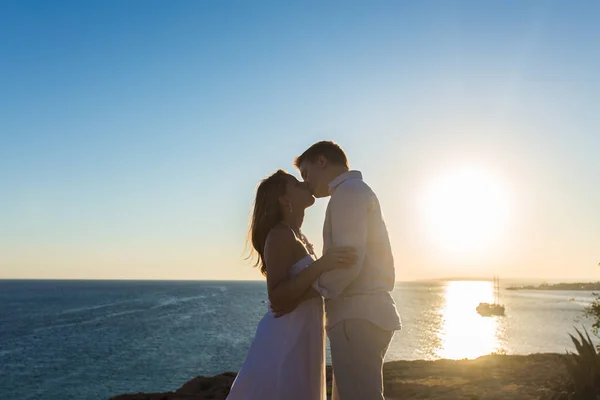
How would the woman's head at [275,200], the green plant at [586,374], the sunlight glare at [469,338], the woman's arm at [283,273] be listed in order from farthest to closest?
1. the sunlight glare at [469,338]
2. the green plant at [586,374]
3. the woman's head at [275,200]
4. the woman's arm at [283,273]

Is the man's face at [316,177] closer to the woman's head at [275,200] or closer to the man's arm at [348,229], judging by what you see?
the woman's head at [275,200]

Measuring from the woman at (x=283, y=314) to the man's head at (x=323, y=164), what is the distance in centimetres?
18

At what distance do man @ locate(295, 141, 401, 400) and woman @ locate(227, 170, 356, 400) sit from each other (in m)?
0.42

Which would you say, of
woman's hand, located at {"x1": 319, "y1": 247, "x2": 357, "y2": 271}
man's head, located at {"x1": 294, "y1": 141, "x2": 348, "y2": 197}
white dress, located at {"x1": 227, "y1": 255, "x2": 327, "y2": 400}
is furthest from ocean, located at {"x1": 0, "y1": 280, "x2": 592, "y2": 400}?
woman's hand, located at {"x1": 319, "y1": 247, "x2": 357, "y2": 271}

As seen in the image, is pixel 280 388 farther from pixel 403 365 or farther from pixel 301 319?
pixel 403 365

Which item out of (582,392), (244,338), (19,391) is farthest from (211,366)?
(582,392)

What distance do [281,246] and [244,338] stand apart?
61338 mm

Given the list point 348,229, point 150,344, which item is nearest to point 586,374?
point 348,229

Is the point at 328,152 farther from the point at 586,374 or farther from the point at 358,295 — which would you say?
the point at 586,374

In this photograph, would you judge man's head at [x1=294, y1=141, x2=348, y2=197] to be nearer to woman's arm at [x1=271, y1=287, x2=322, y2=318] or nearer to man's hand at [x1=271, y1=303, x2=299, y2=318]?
woman's arm at [x1=271, y1=287, x2=322, y2=318]

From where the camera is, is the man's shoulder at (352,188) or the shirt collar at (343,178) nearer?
the man's shoulder at (352,188)

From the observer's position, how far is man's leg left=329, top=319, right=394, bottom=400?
3846 mm

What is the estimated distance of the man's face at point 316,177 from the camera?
4.21m

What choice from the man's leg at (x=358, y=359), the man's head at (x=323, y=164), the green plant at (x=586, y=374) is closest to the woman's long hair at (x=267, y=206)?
the man's head at (x=323, y=164)
